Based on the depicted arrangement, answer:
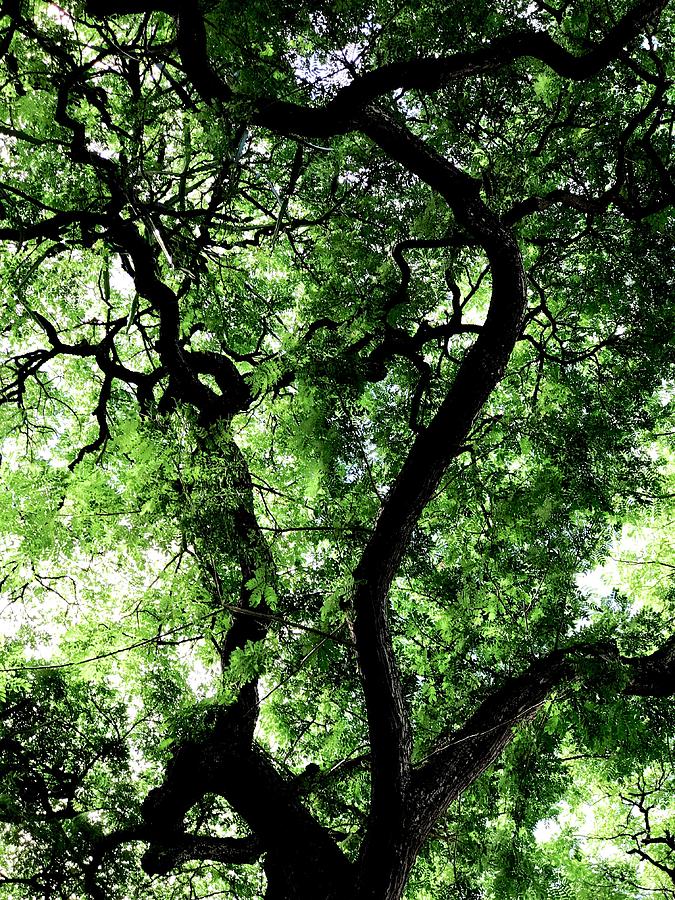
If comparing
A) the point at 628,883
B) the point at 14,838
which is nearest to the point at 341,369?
the point at 14,838

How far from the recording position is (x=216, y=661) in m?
7.41

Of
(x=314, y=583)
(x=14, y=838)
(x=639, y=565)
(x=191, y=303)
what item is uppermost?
(x=639, y=565)

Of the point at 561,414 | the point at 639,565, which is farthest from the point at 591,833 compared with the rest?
the point at 561,414

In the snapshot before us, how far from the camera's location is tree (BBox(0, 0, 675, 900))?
4.80m

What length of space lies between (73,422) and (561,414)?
7567 mm

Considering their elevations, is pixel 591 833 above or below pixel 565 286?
below

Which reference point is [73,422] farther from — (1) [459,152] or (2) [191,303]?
(1) [459,152]

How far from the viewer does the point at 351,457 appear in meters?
5.60

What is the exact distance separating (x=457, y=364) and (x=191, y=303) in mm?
3200

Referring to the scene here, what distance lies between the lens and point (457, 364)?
7.66 metres

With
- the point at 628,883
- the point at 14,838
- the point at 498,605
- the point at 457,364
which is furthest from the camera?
the point at 628,883

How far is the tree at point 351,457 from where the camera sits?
4.80m

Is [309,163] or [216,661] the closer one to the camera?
[309,163]

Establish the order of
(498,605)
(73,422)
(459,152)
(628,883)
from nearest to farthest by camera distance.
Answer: (459,152)
(498,605)
(628,883)
(73,422)
